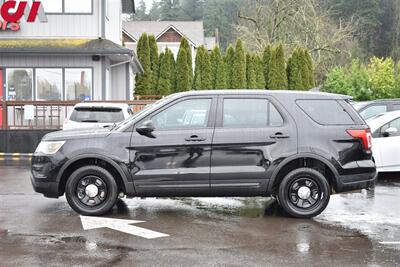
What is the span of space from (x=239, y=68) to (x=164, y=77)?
4.25 metres

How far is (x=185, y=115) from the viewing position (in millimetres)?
8117

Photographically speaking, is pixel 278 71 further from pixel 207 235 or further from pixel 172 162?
pixel 207 235

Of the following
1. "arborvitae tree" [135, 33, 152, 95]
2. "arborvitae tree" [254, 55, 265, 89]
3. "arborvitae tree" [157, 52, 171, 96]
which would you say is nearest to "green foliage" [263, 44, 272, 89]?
"arborvitae tree" [254, 55, 265, 89]

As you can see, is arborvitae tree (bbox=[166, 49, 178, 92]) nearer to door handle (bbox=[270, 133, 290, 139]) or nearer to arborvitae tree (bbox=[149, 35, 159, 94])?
arborvitae tree (bbox=[149, 35, 159, 94])

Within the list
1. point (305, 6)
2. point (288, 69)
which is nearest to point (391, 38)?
point (305, 6)

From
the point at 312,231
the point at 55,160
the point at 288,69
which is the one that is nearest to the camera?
the point at 312,231

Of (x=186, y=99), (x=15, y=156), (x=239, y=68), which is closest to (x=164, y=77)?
(x=239, y=68)

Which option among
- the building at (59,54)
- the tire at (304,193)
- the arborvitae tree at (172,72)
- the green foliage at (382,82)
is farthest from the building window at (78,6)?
the tire at (304,193)

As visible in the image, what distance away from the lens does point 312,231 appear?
7.29 metres

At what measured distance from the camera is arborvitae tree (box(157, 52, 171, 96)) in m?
29.7

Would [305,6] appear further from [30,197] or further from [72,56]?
[30,197]

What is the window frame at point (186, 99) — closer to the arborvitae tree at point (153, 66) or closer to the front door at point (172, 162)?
the front door at point (172, 162)

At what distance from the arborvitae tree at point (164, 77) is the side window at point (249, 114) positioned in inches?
853

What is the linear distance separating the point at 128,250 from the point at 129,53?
1487cm
